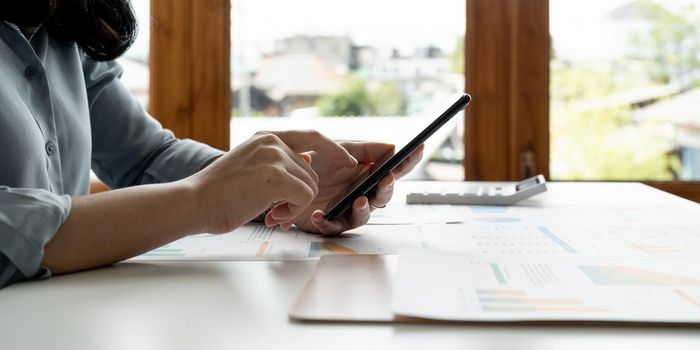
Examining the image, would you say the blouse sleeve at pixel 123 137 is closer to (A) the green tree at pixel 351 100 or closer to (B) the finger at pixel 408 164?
(B) the finger at pixel 408 164

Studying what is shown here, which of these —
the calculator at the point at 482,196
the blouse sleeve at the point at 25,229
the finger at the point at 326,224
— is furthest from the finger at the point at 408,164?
the blouse sleeve at the point at 25,229

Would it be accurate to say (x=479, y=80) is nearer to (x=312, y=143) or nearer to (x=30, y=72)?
(x=312, y=143)

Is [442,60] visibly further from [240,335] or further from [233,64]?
[240,335]

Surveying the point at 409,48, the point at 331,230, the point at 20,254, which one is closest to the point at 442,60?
the point at 409,48

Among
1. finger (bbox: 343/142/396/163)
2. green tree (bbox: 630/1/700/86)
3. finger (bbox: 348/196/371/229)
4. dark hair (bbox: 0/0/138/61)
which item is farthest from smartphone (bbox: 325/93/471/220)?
green tree (bbox: 630/1/700/86)

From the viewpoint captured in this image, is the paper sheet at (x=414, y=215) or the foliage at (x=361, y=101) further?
the foliage at (x=361, y=101)

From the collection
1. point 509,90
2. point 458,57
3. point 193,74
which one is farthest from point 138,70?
point 509,90

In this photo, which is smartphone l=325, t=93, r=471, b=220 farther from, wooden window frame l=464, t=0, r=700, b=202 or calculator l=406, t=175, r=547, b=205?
wooden window frame l=464, t=0, r=700, b=202

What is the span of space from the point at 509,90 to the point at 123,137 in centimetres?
116

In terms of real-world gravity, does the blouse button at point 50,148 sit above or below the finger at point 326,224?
above

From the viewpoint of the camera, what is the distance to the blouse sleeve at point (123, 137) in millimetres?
1152

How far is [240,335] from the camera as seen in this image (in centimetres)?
48

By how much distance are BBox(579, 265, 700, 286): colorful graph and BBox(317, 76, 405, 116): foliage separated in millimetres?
1429

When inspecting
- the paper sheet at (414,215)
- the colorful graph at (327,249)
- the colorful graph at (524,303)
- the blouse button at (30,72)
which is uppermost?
the blouse button at (30,72)
